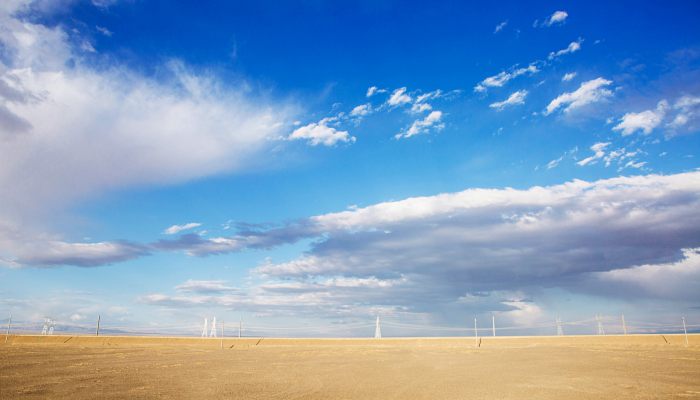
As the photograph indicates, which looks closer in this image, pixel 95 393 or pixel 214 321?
pixel 95 393

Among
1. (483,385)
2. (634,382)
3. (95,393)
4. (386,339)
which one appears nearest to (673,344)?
(386,339)

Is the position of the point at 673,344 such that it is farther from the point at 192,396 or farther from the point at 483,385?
the point at 192,396

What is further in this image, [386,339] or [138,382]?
[386,339]

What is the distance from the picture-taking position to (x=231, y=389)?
710 inches

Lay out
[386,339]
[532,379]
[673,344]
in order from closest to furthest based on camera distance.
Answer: [532,379] < [673,344] < [386,339]

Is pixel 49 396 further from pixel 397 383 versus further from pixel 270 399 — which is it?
pixel 397 383

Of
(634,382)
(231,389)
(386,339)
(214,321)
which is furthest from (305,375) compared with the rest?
(214,321)

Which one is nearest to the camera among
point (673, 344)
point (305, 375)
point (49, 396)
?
point (49, 396)

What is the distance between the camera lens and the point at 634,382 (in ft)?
66.8

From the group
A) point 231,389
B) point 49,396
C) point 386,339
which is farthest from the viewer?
point 386,339

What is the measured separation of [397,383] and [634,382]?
10.9m

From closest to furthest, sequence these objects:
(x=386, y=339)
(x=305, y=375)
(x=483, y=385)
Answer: (x=483, y=385) < (x=305, y=375) < (x=386, y=339)

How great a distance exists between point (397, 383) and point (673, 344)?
59.3 m

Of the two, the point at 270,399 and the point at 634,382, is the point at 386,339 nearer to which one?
the point at 634,382
